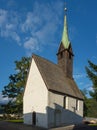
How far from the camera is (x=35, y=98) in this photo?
33.2m

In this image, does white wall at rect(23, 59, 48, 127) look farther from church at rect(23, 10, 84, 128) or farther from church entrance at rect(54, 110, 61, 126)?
church entrance at rect(54, 110, 61, 126)

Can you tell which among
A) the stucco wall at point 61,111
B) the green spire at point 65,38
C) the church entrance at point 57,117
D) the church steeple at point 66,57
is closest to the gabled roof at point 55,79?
the stucco wall at point 61,111

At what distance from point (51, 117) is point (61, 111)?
318cm

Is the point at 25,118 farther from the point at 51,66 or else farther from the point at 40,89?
the point at 51,66

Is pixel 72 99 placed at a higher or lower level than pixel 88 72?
lower

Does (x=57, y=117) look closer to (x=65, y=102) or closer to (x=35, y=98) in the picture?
(x=65, y=102)

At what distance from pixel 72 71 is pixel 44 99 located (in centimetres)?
1241

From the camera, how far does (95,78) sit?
3331 centimetres

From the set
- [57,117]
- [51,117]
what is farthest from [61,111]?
[51,117]

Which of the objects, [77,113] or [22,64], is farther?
[22,64]

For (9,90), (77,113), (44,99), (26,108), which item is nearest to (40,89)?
(44,99)

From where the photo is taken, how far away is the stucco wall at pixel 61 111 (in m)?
31.6

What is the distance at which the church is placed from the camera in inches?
1239

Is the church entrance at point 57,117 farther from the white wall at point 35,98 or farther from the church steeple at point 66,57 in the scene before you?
the church steeple at point 66,57
